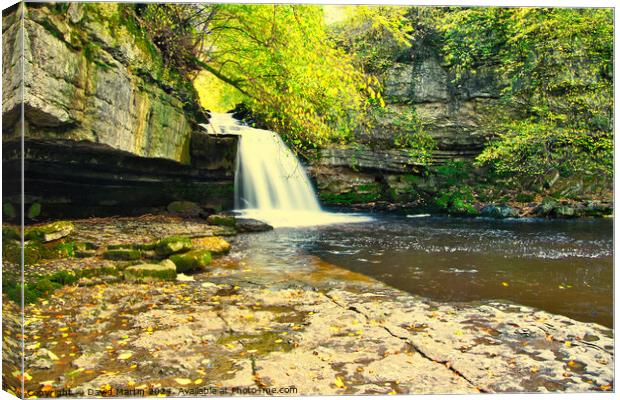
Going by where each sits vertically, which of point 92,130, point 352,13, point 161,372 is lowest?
point 161,372

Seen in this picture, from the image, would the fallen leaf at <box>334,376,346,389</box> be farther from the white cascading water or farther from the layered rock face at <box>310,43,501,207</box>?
the white cascading water

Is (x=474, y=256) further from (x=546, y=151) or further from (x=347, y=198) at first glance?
(x=347, y=198)

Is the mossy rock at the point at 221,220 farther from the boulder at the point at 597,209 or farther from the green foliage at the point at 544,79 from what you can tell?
Answer: the boulder at the point at 597,209

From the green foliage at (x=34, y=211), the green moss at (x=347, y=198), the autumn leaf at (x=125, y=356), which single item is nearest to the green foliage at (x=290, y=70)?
the green foliage at (x=34, y=211)

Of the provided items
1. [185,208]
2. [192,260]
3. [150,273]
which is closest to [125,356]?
[150,273]

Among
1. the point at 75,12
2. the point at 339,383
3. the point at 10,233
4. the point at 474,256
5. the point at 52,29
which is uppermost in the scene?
the point at 75,12

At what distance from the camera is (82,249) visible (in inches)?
185

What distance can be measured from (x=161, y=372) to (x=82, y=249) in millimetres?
2504

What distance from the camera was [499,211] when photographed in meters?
6.78

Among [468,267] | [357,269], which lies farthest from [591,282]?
[357,269]

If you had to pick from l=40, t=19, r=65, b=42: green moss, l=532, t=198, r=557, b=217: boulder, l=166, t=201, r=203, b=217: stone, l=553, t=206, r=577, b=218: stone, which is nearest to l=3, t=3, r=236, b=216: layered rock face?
l=40, t=19, r=65, b=42: green moss

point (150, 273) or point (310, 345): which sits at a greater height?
point (150, 273)

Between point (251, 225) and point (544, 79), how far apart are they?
16.6 feet

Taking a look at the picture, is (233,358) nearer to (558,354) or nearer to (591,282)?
(558,354)
